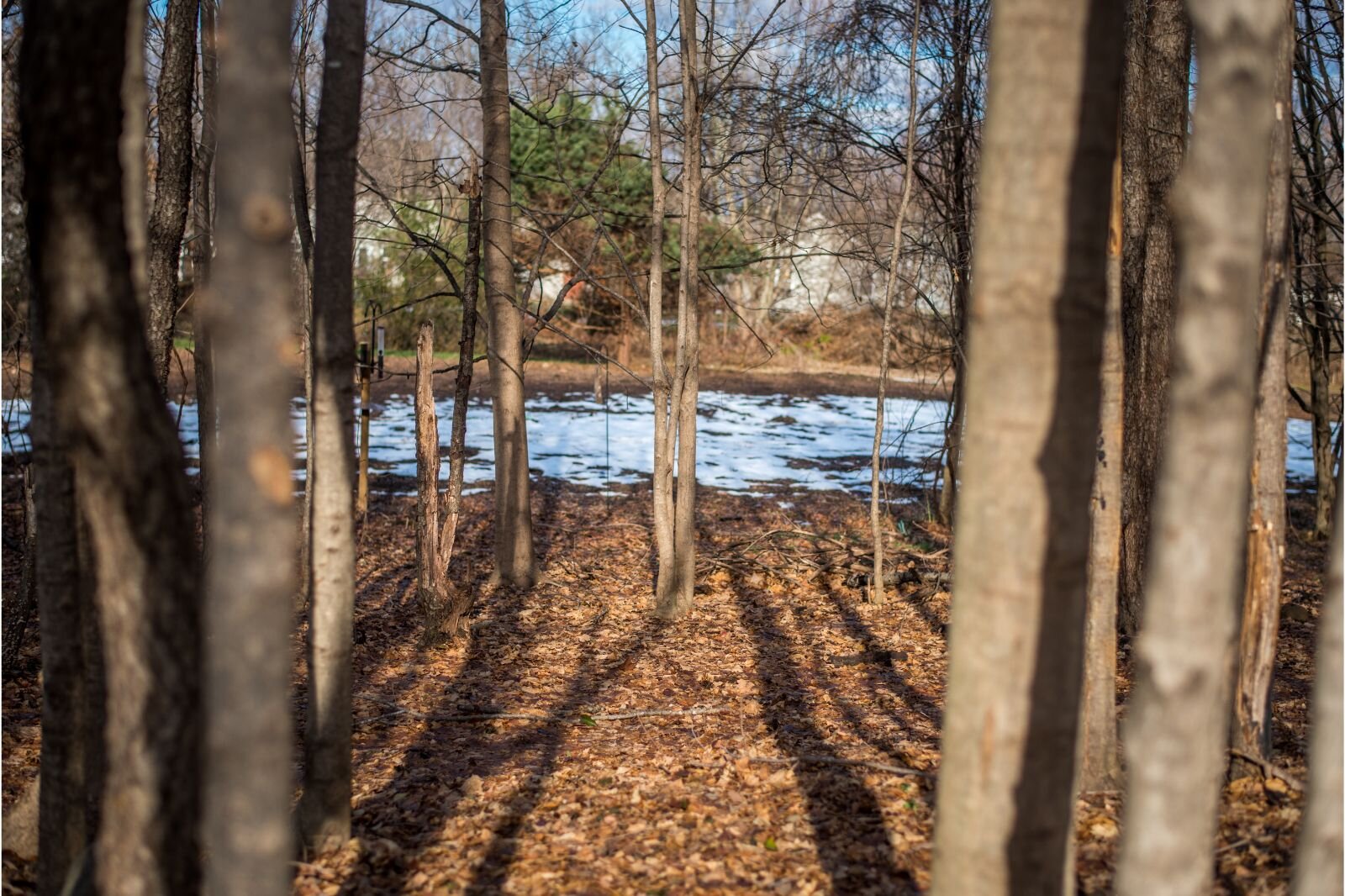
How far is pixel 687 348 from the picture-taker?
8.17 metres

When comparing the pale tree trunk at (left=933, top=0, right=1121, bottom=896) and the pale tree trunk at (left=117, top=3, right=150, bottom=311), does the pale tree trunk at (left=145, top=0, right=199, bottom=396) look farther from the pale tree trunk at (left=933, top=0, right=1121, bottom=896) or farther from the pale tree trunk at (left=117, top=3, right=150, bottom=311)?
the pale tree trunk at (left=933, top=0, right=1121, bottom=896)

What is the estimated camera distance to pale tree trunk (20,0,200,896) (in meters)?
2.51

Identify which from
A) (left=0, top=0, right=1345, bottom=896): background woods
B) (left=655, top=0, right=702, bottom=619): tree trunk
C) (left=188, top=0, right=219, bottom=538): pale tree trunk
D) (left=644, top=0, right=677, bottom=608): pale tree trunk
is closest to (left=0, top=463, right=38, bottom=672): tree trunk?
(left=0, top=0, right=1345, bottom=896): background woods

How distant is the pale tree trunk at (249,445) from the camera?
2.18 meters

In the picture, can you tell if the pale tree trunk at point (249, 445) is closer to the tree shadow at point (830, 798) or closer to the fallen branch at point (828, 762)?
the tree shadow at point (830, 798)

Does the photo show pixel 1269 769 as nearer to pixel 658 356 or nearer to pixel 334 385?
pixel 334 385

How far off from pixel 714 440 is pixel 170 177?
13.6 m

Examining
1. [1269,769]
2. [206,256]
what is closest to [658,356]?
[206,256]

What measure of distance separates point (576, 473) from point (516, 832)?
11360 mm

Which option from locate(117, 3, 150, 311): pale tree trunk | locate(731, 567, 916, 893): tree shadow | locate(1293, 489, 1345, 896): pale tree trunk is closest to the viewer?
locate(1293, 489, 1345, 896): pale tree trunk

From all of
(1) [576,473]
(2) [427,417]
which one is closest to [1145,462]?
(2) [427,417]

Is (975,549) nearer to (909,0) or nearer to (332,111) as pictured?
(332,111)

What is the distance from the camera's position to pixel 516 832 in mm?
4617

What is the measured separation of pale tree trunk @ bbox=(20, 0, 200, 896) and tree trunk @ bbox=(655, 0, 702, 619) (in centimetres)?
544
